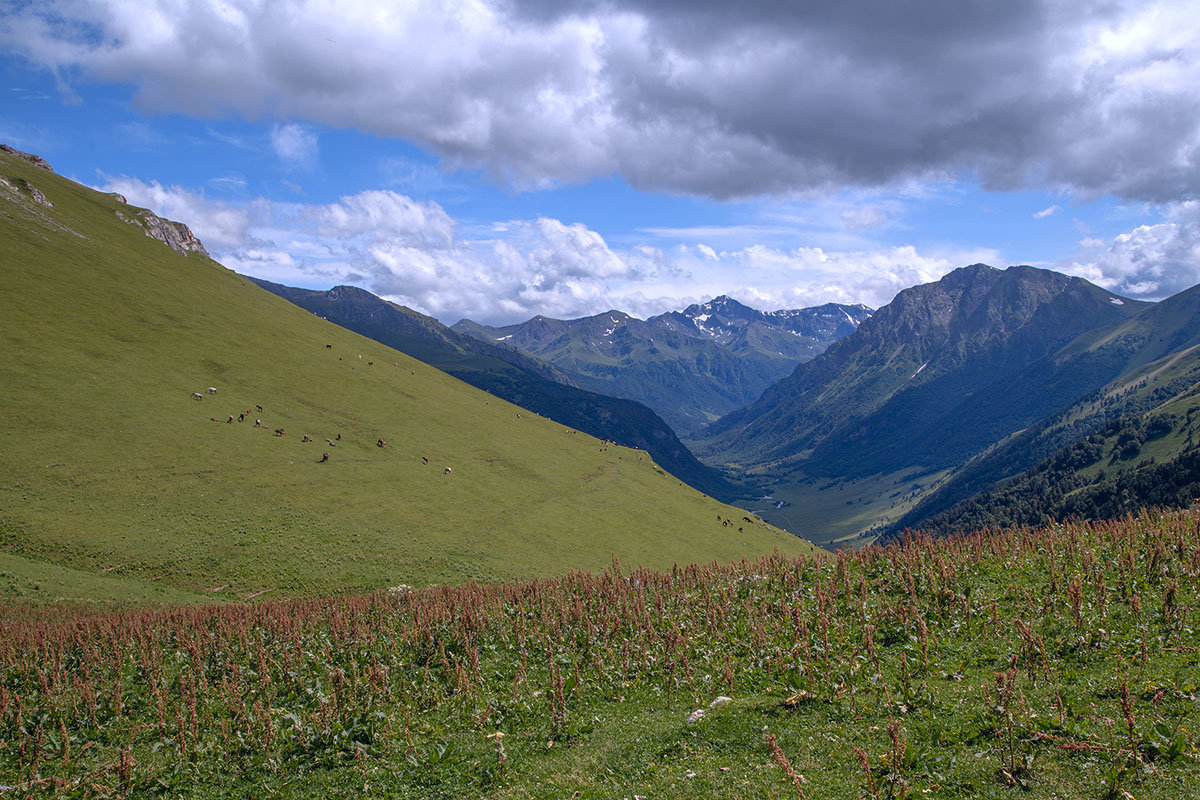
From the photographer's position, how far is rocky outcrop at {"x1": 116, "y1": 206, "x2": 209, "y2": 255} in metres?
155

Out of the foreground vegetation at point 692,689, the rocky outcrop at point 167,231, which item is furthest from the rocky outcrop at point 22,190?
the foreground vegetation at point 692,689

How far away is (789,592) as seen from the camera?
2306 centimetres

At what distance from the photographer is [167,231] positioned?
527 feet

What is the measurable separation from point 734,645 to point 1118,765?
9940mm

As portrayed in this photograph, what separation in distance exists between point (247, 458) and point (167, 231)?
123 metres

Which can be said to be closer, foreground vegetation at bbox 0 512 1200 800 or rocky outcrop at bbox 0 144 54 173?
foreground vegetation at bbox 0 512 1200 800

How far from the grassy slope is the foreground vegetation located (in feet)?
108

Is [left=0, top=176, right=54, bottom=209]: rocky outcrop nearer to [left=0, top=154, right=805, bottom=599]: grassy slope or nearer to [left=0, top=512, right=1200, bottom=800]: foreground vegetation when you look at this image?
[left=0, top=154, right=805, bottom=599]: grassy slope

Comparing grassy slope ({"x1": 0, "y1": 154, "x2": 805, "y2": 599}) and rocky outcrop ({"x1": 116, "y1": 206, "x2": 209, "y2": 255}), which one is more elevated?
rocky outcrop ({"x1": 116, "y1": 206, "x2": 209, "y2": 255})

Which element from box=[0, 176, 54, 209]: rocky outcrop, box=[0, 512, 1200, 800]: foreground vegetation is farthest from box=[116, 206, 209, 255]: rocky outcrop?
box=[0, 512, 1200, 800]: foreground vegetation

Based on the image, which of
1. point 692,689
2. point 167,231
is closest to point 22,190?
point 167,231

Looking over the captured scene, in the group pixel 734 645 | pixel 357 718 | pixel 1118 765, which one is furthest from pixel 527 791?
pixel 1118 765

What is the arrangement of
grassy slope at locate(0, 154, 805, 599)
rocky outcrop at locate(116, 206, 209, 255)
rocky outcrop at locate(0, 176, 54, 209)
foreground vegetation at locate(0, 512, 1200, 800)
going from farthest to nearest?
rocky outcrop at locate(116, 206, 209, 255) < rocky outcrop at locate(0, 176, 54, 209) < grassy slope at locate(0, 154, 805, 599) < foreground vegetation at locate(0, 512, 1200, 800)

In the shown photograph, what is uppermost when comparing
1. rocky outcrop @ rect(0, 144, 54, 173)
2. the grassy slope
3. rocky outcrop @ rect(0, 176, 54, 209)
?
rocky outcrop @ rect(0, 144, 54, 173)
